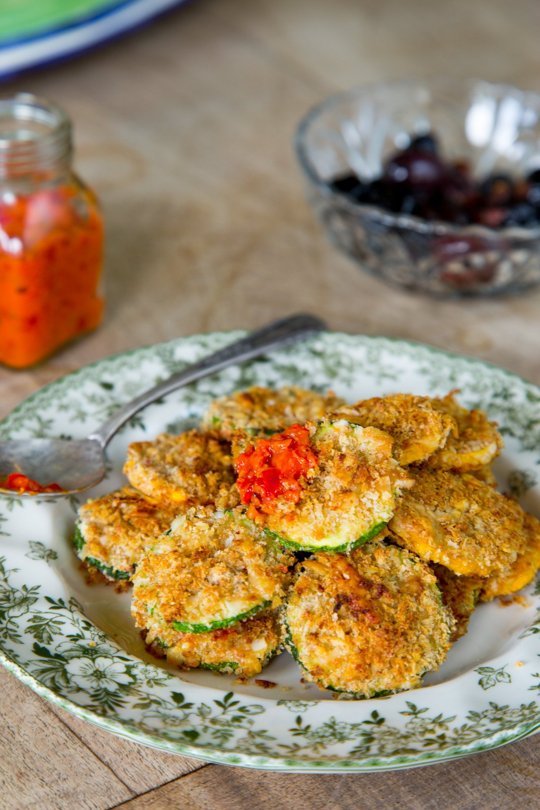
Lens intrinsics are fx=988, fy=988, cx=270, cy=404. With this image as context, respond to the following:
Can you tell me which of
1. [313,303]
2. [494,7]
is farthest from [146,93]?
[494,7]

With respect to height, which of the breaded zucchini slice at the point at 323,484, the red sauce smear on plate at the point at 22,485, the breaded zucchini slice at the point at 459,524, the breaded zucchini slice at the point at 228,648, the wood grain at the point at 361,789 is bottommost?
the red sauce smear on plate at the point at 22,485

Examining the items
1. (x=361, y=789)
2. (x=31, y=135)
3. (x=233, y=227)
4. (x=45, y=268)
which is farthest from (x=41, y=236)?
(x=361, y=789)

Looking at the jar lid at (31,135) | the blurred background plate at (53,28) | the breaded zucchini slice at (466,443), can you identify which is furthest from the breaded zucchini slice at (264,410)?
the blurred background plate at (53,28)

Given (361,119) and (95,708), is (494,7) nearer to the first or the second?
(361,119)

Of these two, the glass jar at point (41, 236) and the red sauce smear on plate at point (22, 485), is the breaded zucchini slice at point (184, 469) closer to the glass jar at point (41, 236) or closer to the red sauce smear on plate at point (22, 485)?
the red sauce smear on plate at point (22, 485)

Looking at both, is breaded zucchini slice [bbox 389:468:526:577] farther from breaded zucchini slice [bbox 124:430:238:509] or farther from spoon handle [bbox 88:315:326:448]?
spoon handle [bbox 88:315:326:448]

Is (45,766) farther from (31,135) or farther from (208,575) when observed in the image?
(31,135)
